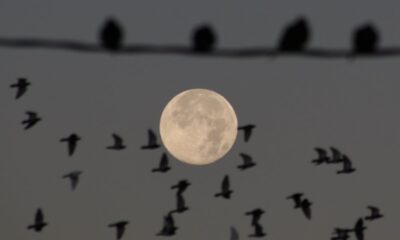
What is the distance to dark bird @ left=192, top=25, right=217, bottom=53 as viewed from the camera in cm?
1284

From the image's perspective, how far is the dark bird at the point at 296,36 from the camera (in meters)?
14.6

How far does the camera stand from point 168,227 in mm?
55438

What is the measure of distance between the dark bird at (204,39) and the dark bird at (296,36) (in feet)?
2.88

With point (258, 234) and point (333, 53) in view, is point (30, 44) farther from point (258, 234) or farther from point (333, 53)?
point (258, 234)

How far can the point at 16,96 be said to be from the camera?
115 ft

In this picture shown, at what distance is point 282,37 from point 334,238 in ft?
138

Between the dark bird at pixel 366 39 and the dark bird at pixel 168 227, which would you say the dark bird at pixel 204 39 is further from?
the dark bird at pixel 168 227

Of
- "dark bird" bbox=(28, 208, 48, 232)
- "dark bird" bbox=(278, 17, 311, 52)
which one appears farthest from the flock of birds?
"dark bird" bbox=(278, 17, 311, 52)

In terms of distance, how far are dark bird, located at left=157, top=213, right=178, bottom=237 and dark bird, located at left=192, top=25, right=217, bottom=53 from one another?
40485 mm

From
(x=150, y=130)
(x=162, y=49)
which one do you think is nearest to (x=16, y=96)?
(x=150, y=130)

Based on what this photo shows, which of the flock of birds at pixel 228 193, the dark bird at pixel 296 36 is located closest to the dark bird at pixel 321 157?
the flock of birds at pixel 228 193

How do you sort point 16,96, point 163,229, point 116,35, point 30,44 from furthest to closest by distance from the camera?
point 163,229 → point 16,96 → point 116,35 → point 30,44

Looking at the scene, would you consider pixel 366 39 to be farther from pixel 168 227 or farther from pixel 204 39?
pixel 168 227

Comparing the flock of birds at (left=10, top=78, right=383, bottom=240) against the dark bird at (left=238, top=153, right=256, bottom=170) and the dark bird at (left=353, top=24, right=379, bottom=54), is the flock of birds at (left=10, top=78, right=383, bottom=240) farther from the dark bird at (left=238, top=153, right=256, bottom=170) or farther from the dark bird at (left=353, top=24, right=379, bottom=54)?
the dark bird at (left=353, top=24, right=379, bottom=54)
